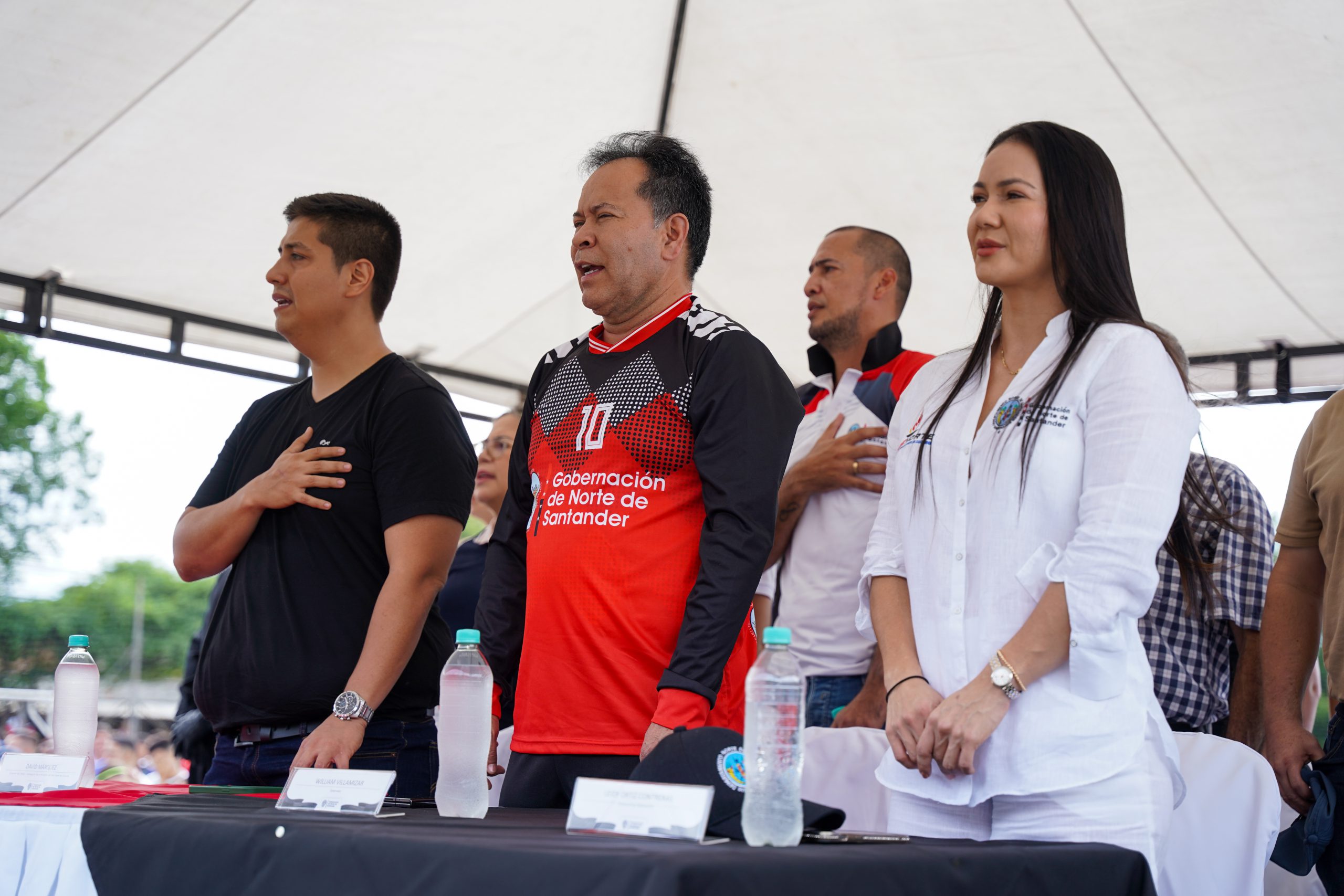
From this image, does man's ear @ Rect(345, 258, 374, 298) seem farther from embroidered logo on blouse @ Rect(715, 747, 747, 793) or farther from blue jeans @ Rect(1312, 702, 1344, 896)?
blue jeans @ Rect(1312, 702, 1344, 896)

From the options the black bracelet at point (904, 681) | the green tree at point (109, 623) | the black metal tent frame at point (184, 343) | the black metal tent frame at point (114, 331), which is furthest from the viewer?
the green tree at point (109, 623)

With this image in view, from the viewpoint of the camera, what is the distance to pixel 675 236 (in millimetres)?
2176

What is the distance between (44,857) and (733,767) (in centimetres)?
81

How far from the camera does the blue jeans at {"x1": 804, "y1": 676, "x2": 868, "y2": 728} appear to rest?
9.30ft

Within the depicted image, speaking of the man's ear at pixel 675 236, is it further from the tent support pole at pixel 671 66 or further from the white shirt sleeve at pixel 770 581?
the tent support pole at pixel 671 66

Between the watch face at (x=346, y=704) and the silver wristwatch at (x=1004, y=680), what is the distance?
109cm

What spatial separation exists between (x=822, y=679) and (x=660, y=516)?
1170 mm

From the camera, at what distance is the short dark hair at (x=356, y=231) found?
100 inches

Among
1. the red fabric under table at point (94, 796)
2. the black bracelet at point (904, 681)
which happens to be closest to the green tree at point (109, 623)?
the red fabric under table at point (94, 796)

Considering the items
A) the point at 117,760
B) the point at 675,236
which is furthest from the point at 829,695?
the point at 117,760

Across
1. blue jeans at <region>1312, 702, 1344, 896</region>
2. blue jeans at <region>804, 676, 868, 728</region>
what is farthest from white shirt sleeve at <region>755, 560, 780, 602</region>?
blue jeans at <region>1312, 702, 1344, 896</region>

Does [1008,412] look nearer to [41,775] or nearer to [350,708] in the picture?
[350,708]

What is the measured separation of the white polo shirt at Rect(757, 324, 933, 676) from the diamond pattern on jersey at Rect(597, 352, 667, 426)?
3.29 ft

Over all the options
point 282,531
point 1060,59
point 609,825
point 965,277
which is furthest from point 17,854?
point 965,277
